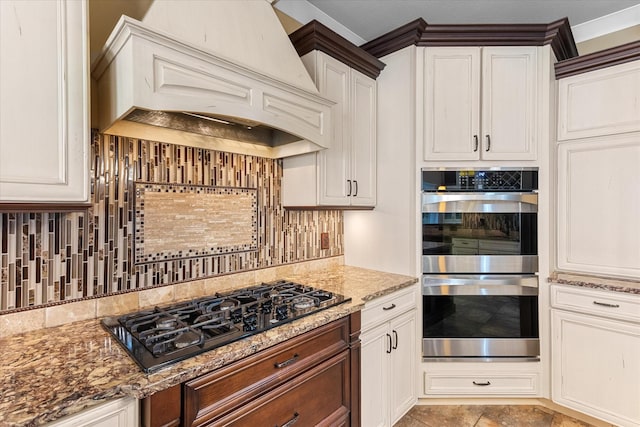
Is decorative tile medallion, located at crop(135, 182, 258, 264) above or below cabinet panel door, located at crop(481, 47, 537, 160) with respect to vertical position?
below

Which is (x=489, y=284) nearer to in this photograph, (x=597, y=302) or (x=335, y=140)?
(x=597, y=302)

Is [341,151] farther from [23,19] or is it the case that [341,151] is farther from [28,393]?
[28,393]

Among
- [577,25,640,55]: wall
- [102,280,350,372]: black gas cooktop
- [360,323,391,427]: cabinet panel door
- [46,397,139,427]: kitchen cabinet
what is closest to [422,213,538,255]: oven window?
[360,323,391,427]: cabinet panel door

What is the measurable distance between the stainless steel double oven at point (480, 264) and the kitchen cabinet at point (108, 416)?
182 centimetres

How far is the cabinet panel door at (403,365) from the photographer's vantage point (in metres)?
2.02

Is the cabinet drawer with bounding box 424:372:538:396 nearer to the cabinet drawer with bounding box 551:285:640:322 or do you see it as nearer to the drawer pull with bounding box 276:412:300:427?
the cabinet drawer with bounding box 551:285:640:322

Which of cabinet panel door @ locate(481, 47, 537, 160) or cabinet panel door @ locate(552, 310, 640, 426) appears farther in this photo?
cabinet panel door @ locate(481, 47, 537, 160)

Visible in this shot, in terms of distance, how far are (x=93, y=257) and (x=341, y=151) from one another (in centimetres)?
145

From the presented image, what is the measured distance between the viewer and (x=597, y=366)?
2037 millimetres

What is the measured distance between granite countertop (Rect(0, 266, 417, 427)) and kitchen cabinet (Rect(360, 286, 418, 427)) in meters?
0.52

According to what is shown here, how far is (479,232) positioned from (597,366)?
3.54ft

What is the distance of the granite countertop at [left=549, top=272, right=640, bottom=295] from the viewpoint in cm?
193

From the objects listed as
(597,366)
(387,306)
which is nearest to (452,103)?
(387,306)

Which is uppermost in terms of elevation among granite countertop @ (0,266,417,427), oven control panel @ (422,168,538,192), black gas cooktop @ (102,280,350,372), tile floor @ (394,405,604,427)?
oven control panel @ (422,168,538,192)
